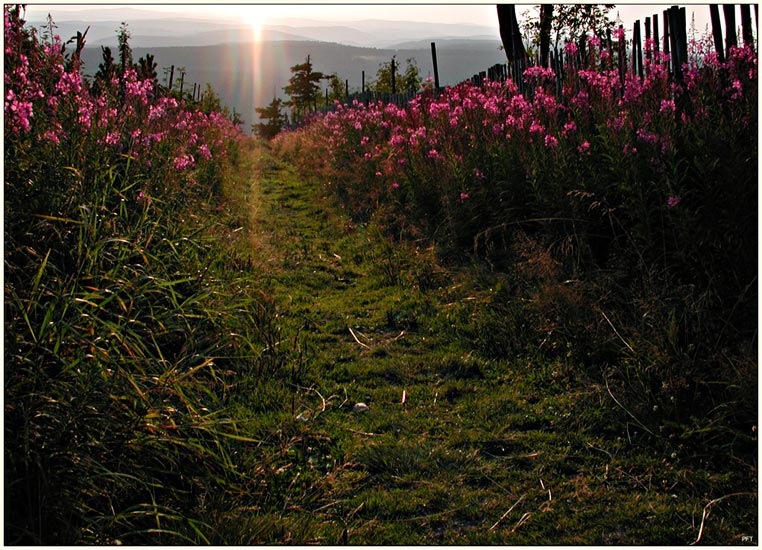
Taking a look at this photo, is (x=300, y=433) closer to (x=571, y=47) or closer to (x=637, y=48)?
(x=571, y=47)

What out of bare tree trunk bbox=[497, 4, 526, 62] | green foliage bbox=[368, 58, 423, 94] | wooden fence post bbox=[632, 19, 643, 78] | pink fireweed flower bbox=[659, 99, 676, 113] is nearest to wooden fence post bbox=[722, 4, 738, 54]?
pink fireweed flower bbox=[659, 99, 676, 113]

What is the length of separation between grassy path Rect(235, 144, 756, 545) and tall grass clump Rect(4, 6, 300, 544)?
30 cm

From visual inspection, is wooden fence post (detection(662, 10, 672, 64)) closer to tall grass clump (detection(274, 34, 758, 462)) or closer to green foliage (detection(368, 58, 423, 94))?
tall grass clump (detection(274, 34, 758, 462))

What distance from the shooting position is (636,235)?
13.4 feet

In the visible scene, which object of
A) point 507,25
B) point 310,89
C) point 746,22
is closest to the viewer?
point 746,22

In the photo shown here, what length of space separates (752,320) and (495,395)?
1407 millimetres

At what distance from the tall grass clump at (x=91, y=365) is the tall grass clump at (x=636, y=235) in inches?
75.2

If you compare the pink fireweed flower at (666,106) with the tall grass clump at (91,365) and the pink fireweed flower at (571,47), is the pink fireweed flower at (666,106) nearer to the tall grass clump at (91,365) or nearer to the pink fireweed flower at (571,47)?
the pink fireweed flower at (571,47)

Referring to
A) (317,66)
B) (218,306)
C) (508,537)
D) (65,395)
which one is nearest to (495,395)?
(508,537)

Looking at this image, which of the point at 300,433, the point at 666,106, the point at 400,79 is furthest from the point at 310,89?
the point at 300,433

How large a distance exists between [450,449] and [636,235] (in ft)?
6.52

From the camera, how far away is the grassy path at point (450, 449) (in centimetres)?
239

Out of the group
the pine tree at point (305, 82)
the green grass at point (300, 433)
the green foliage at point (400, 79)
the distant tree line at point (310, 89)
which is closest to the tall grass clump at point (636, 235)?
the green grass at point (300, 433)

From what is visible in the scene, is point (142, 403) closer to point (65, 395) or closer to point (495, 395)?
point (65, 395)
